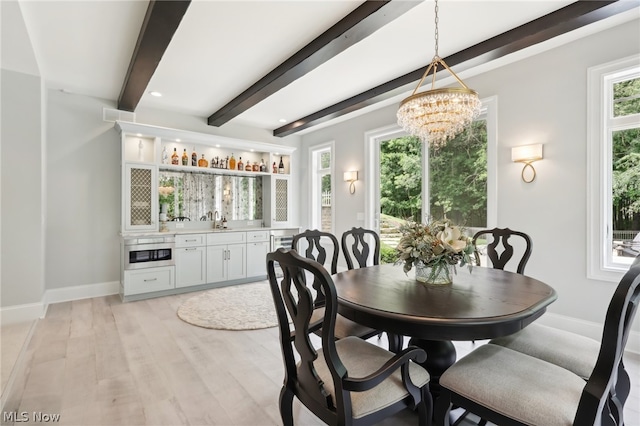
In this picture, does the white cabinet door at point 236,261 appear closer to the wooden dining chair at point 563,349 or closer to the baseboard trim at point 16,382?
the baseboard trim at point 16,382

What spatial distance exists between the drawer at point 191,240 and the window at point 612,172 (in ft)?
15.6

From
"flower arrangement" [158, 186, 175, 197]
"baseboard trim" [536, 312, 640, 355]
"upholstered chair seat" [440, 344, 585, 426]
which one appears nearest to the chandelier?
"upholstered chair seat" [440, 344, 585, 426]

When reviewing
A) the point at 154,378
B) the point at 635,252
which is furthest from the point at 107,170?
the point at 635,252

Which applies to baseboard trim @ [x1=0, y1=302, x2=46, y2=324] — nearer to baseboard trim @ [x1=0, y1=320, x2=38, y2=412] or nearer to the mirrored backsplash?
baseboard trim @ [x1=0, y1=320, x2=38, y2=412]

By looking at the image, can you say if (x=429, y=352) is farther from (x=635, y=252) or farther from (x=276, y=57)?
(x=276, y=57)

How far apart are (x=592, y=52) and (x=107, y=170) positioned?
5.99 m

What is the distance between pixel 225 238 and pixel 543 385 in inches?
178

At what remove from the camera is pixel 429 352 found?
2.03 metres

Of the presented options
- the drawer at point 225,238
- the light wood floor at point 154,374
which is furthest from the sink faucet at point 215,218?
the light wood floor at point 154,374

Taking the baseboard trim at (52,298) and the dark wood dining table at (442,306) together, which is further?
the baseboard trim at (52,298)

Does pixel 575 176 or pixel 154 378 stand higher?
pixel 575 176

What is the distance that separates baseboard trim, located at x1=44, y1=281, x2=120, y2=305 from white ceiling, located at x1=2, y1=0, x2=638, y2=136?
8.94 feet

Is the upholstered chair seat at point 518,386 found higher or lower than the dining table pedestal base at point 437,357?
higher

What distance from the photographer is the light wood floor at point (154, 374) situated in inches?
76.7
